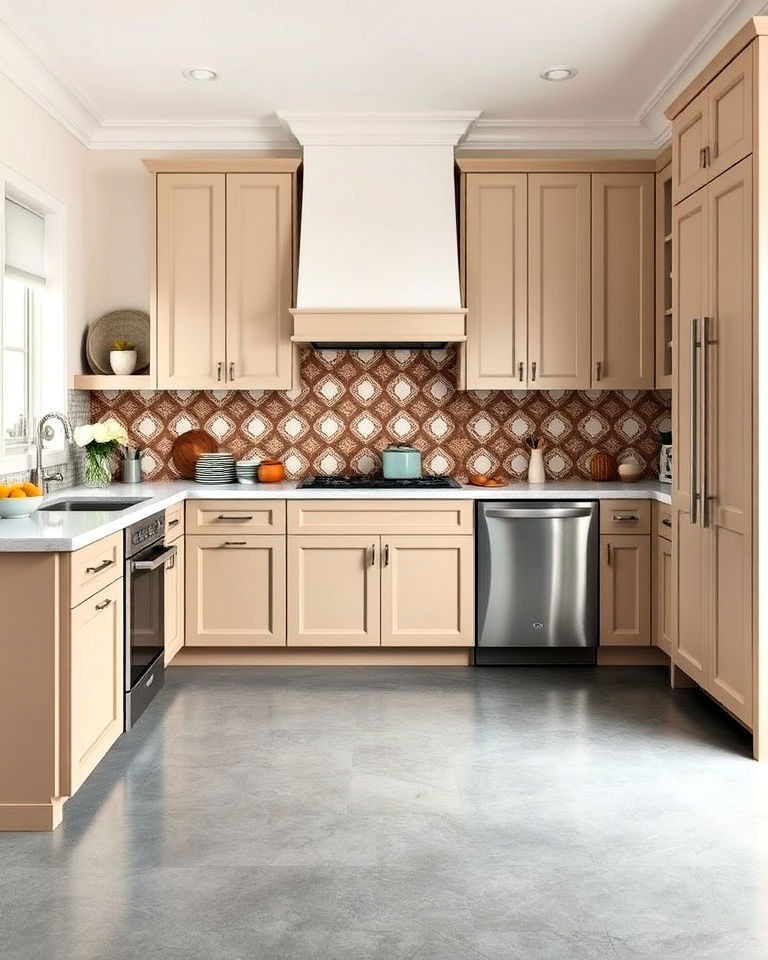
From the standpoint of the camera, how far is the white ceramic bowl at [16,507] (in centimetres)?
322

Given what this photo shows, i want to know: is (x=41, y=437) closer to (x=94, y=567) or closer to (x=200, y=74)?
(x=94, y=567)

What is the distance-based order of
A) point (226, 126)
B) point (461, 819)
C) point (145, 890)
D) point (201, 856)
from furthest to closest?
1. point (226, 126)
2. point (461, 819)
3. point (201, 856)
4. point (145, 890)

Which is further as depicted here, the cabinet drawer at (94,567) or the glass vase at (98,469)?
the glass vase at (98,469)

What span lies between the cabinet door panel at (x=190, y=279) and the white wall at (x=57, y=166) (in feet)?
1.48

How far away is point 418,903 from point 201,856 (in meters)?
0.66

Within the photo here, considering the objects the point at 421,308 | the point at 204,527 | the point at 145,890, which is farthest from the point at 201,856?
the point at 421,308

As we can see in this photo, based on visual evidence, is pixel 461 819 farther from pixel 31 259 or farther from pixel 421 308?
pixel 31 259

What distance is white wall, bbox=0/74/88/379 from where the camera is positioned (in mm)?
4102

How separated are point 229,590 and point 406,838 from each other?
218cm

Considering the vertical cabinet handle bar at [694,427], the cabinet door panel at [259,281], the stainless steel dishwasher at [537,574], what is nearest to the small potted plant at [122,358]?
the cabinet door panel at [259,281]

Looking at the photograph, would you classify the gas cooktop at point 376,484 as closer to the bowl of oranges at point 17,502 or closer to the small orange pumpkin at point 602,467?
the small orange pumpkin at point 602,467

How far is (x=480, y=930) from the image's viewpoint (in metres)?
2.28

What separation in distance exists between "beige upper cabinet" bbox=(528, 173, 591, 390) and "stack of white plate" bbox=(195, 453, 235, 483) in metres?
1.68

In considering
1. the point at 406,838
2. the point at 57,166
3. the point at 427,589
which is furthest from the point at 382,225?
the point at 406,838
